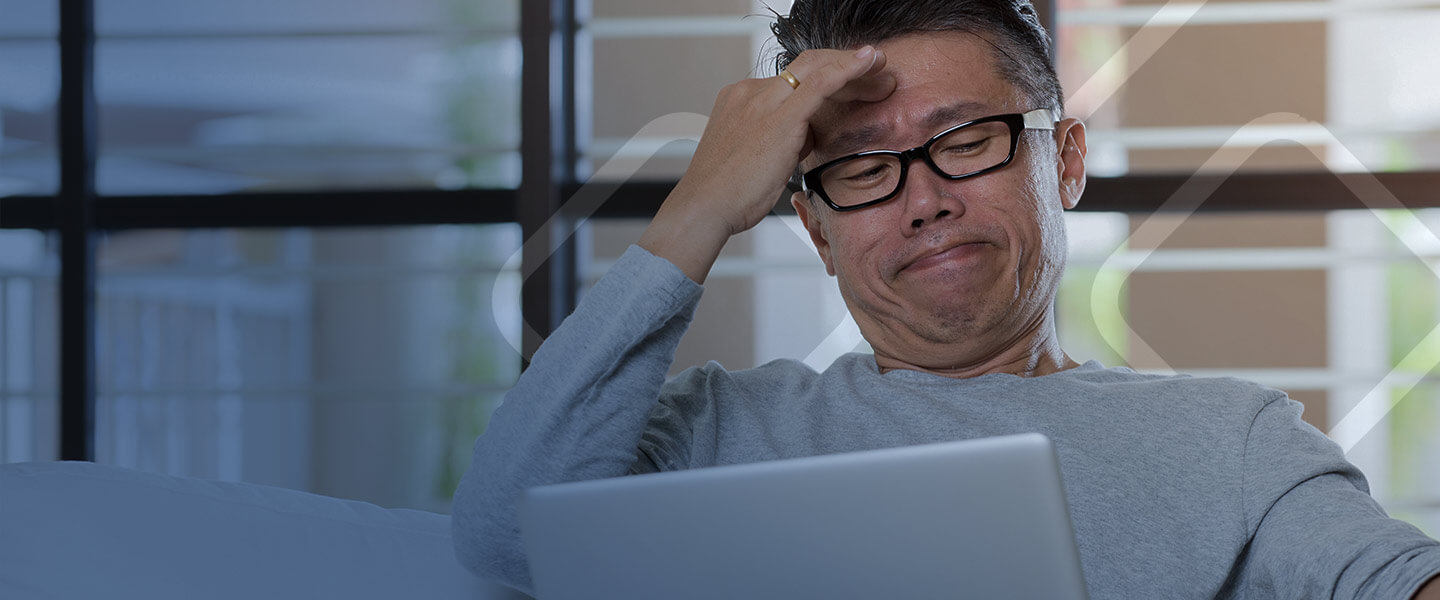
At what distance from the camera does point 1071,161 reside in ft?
4.46

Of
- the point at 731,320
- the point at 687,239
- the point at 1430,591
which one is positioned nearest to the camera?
the point at 1430,591

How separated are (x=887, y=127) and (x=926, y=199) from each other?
0.31 feet

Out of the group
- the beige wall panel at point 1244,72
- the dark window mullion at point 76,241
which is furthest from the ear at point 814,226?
the dark window mullion at point 76,241

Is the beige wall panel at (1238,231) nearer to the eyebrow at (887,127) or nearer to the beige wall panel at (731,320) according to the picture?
the beige wall panel at (731,320)

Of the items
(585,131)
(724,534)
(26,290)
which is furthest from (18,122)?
(724,534)

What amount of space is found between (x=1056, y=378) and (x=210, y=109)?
292 centimetres

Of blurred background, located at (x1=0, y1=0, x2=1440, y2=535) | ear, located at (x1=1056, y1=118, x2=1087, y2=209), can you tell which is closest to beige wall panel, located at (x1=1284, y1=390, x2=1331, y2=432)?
blurred background, located at (x1=0, y1=0, x2=1440, y2=535)

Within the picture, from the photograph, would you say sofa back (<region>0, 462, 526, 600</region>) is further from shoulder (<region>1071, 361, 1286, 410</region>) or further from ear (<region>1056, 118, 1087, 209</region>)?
ear (<region>1056, 118, 1087, 209</region>)

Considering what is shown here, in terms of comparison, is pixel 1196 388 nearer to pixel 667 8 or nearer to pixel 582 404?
pixel 582 404

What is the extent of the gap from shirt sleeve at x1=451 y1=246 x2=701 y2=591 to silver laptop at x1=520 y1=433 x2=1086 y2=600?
0.38 meters

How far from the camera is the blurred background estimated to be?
9.32 ft

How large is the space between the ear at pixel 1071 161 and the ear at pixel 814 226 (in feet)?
0.98

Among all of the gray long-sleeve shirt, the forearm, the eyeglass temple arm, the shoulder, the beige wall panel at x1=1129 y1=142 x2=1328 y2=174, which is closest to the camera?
the forearm

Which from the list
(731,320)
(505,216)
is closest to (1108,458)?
(731,320)
